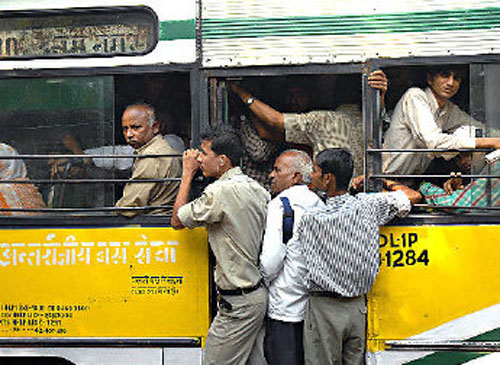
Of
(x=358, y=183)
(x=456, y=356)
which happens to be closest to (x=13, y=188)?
(x=358, y=183)

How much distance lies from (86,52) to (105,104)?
0.33 metres

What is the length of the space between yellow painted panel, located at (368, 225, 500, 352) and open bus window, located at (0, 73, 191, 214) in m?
1.48

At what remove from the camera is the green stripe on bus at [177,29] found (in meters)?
3.81

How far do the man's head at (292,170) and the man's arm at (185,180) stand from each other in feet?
1.56

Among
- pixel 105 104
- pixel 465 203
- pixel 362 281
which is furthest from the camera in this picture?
pixel 105 104

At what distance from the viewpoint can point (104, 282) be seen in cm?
382

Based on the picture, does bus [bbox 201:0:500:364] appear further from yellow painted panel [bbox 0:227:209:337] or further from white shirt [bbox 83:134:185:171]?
yellow painted panel [bbox 0:227:209:337]

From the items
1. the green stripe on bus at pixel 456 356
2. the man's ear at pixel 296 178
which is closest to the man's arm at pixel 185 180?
the man's ear at pixel 296 178

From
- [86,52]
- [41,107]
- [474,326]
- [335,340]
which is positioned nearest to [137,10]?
[86,52]

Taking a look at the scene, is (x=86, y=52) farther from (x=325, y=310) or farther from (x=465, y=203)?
(x=465, y=203)

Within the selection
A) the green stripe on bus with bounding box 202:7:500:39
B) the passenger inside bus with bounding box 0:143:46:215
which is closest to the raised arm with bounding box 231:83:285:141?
the green stripe on bus with bounding box 202:7:500:39

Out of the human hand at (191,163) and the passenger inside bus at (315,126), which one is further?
the passenger inside bus at (315,126)

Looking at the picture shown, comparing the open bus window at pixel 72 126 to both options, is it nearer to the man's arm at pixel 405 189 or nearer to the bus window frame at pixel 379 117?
the bus window frame at pixel 379 117

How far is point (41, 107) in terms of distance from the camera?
4.01 metres
